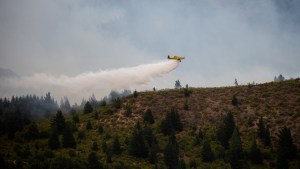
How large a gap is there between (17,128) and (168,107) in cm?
3661

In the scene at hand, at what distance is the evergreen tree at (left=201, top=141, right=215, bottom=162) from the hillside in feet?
2.18

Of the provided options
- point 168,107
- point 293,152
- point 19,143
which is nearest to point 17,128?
point 19,143

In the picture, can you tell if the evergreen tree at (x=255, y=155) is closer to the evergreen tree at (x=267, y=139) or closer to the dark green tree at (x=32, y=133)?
the evergreen tree at (x=267, y=139)

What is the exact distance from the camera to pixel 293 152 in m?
75.2

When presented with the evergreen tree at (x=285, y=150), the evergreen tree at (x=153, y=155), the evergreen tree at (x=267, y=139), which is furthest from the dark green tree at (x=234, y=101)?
the evergreen tree at (x=153, y=155)

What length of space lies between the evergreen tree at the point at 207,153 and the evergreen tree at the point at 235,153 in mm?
3458

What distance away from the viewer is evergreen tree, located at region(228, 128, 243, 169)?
236ft

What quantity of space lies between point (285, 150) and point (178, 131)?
2491 cm

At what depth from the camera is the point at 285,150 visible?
74250 mm

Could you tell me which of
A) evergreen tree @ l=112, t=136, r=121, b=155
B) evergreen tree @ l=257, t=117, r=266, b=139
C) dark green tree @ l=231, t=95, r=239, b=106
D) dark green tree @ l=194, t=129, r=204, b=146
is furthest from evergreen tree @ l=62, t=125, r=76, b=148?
dark green tree @ l=231, t=95, r=239, b=106

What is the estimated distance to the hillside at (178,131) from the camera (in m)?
73.8

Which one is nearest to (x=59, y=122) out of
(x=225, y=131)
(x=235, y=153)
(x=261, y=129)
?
(x=225, y=131)

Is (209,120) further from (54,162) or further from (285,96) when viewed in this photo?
(54,162)

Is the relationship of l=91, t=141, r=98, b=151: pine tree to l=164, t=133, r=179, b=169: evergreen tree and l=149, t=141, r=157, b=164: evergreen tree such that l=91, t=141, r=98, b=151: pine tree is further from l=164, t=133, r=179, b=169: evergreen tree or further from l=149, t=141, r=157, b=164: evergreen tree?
l=164, t=133, r=179, b=169: evergreen tree
